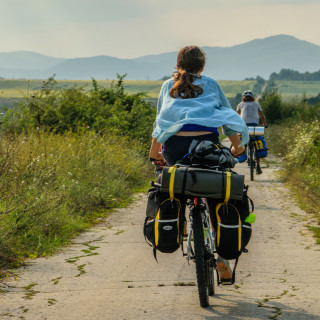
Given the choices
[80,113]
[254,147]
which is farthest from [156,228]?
[80,113]

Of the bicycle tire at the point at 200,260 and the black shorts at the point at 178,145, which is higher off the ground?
the black shorts at the point at 178,145

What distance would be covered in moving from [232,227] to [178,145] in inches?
30.1

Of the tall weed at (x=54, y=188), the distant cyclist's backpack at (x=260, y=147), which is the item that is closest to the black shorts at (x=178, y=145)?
the tall weed at (x=54, y=188)

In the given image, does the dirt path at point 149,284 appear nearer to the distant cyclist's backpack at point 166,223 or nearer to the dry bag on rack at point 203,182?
the distant cyclist's backpack at point 166,223

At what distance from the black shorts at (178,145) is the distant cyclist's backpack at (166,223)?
38 cm

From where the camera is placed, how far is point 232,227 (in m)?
4.63

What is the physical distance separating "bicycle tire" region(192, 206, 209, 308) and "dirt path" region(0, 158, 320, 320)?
113mm

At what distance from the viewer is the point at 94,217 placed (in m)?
9.61

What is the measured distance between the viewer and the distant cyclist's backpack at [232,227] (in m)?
4.63

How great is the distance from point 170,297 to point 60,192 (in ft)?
13.9

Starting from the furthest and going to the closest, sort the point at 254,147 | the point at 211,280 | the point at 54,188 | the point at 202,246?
the point at 254,147, the point at 54,188, the point at 211,280, the point at 202,246

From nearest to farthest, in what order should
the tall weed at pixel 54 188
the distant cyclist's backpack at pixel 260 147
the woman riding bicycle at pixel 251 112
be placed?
the tall weed at pixel 54 188, the distant cyclist's backpack at pixel 260 147, the woman riding bicycle at pixel 251 112

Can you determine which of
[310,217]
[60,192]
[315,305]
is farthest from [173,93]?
[310,217]

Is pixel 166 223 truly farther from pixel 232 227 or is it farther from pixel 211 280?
pixel 211 280
